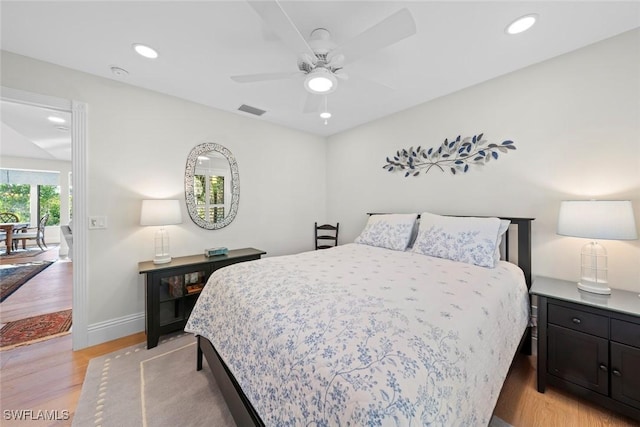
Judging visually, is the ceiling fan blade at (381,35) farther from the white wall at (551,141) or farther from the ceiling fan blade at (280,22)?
the white wall at (551,141)

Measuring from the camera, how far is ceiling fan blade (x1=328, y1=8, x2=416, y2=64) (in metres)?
1.26

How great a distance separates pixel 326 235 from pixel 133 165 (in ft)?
9.51

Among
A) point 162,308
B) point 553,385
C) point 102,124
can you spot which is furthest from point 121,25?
point 553,385

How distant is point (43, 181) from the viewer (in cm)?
707

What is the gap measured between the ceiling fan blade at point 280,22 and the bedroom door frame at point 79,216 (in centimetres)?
220

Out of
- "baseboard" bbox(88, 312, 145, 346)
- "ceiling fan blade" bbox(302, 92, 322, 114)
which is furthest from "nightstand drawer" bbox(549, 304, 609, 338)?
"baseboard" bbox(88, 312, 145, 346)

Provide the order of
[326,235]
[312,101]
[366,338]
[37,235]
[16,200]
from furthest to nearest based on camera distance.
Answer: [16,200]
[37,235]
[326,235]
[312,101]
[366,338]

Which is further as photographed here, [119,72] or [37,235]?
[37,235]

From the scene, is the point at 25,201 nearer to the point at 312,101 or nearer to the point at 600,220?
the point at 312,101

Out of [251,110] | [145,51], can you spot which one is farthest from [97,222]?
[251,110]

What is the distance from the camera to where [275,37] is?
71.4 inches

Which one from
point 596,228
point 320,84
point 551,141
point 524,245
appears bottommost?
point 524,245

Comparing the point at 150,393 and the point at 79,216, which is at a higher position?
the point at 79,216

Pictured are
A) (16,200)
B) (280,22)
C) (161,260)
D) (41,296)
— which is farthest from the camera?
(16,200)
